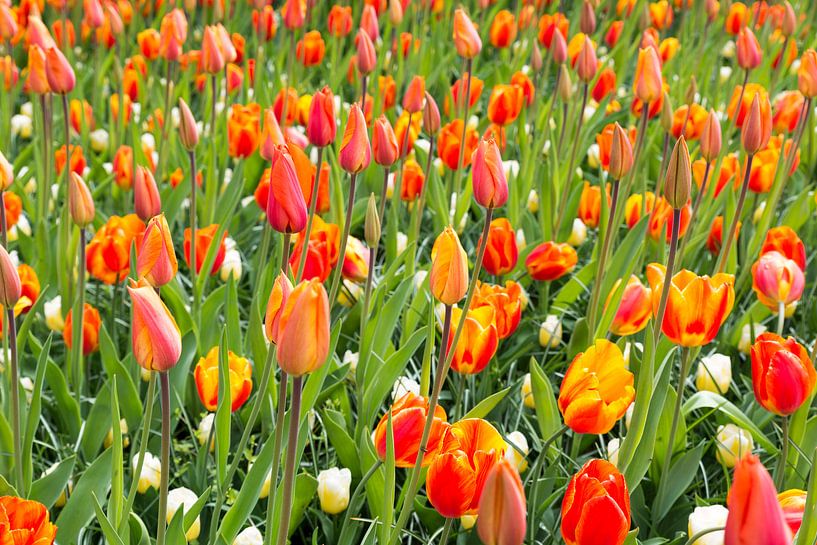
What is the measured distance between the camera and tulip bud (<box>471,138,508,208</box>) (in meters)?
1.09

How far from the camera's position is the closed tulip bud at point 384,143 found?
1.49 meters

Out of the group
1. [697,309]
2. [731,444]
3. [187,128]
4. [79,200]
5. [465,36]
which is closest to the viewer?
[697,309]

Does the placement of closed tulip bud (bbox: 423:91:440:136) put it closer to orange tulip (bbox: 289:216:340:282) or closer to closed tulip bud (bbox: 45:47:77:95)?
orange tulip (bbox: 289:216:340:282)

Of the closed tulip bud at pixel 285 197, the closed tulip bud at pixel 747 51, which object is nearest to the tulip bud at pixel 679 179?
the closed tulip bud at pixel 285 197

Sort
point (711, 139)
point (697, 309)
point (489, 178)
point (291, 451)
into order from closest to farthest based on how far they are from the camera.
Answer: point (291, 451)
point (489, 178)
point (697, 309)
point (711, 139)

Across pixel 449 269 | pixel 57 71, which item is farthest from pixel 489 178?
pixel 57 71

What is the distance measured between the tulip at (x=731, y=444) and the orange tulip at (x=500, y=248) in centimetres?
50

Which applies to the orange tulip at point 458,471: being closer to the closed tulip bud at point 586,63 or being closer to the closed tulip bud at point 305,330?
the closed tulip bud at point 305,330

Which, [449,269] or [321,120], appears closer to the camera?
[449,269]

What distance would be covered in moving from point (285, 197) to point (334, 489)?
47 centimetres

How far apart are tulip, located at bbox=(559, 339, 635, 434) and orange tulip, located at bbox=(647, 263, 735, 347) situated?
0.35 feet

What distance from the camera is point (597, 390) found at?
3.92 ft

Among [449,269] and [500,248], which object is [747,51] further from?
[449,269]

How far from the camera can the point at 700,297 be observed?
1267mm
